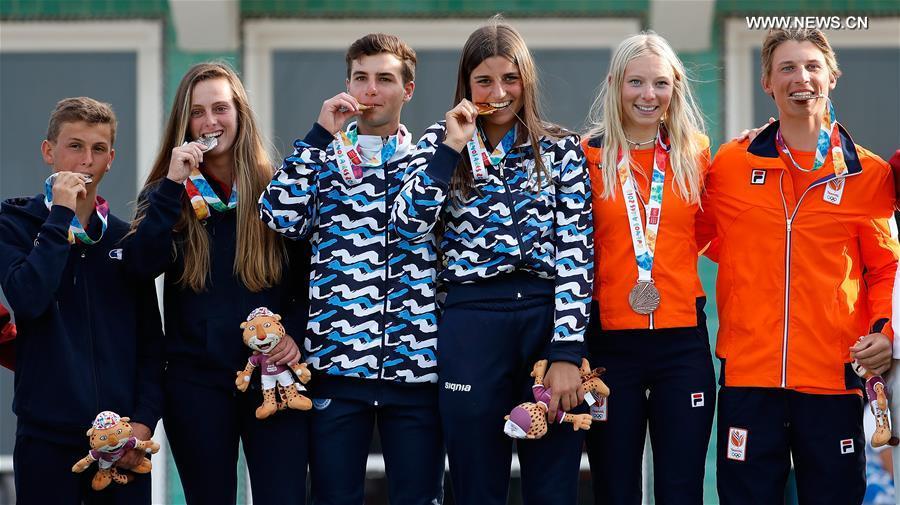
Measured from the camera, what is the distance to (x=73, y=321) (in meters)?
4.45

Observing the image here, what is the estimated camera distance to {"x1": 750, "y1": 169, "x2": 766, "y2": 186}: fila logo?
4.58 meters

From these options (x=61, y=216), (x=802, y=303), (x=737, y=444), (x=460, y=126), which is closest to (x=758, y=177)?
(x=802, y=303)

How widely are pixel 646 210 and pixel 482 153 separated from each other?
0.61m

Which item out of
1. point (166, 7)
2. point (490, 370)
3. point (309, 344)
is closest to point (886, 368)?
point (490, 370)

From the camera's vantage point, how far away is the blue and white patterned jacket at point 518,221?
4293mm

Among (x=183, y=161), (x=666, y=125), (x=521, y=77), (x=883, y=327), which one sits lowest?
(x=883, y=327)

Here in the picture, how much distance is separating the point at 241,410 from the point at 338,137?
1.04 m

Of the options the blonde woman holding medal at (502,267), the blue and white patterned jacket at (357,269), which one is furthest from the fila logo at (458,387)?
the blue and white patterned jacket at (357,269)

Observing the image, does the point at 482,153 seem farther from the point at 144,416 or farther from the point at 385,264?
the point at 144,416

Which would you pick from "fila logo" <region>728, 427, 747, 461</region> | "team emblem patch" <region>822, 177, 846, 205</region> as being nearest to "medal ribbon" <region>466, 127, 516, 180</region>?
"team emblem patch" <region>822, 177, 846, 205</region>

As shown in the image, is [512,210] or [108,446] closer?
[108,446]

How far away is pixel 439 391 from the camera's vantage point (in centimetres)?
435

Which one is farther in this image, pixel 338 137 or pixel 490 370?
pixel 338 137

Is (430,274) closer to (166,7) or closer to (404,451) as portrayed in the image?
(404,451)
